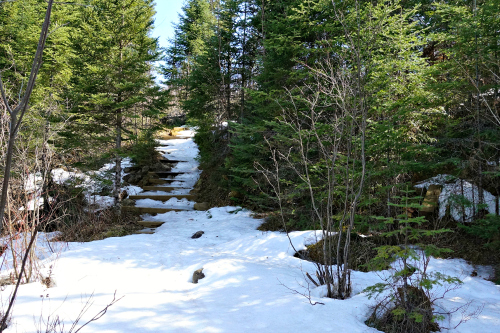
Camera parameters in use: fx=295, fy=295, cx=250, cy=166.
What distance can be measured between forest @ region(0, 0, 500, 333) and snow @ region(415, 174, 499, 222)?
0.05 m

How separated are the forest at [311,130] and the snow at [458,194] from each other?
47mm

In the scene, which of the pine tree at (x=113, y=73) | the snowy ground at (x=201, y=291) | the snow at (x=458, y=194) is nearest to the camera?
the snowy ground at (x=201, y=291)

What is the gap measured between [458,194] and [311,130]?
3.71 metres

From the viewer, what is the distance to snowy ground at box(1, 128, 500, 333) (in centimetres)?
315

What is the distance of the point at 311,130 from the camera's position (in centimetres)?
514

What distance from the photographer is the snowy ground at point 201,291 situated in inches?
124

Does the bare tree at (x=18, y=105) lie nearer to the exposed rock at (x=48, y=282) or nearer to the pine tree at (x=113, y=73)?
the exposed rock at (x=48, y=282)

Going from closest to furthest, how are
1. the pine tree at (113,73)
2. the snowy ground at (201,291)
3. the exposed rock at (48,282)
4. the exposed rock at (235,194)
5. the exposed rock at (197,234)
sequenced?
the snowy ground at (201,291) → the exposed rock at (48,282) → the exposed rock at (197,234) → the pine tree at (113,73) → the exposed rock at (235,194)

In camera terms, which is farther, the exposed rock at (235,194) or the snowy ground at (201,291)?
the exposed rock at (235,194)

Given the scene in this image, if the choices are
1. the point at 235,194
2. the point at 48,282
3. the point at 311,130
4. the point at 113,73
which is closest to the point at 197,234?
the point at 235,194

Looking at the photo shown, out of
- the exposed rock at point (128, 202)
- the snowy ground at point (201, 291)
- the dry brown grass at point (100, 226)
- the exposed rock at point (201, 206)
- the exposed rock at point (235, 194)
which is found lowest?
the snowy ground at point (201, 291)

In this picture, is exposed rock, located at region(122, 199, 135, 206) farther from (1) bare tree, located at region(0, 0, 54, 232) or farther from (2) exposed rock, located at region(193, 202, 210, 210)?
(1) bare tree, located at region(0, 0, 54, 232)

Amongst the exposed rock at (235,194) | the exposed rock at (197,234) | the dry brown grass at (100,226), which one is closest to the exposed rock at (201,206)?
the exposed rock at (235,194)

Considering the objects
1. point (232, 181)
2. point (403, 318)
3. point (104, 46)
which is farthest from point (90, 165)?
point (403, 318)
